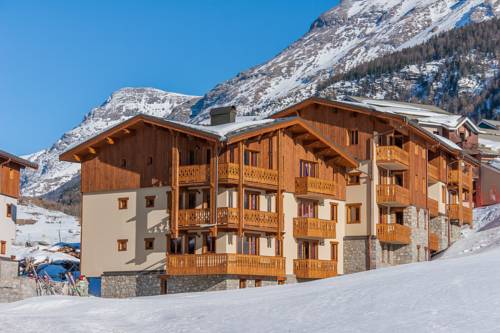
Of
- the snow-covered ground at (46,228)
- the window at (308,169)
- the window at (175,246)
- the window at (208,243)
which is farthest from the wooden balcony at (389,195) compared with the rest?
the snow-covered ground at (46,228)

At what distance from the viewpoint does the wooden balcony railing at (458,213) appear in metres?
72.7

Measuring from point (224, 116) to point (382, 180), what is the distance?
10061 millimetres

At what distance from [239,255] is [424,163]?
771 inches

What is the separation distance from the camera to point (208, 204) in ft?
177

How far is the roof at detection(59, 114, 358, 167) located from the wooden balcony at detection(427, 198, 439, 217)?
9.17 meters

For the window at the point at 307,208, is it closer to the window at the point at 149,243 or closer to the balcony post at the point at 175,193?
the balcony post at the point at 175,193

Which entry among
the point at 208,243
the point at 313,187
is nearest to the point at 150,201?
the point at 208,243

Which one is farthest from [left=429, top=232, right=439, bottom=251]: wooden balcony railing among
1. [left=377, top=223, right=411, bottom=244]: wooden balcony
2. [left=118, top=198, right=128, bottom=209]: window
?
[left=118, top=198, right=128, bottom=209]: window

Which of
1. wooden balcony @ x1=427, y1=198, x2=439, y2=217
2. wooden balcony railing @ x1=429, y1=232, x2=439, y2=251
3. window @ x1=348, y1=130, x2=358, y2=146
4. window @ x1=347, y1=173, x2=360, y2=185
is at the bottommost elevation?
wooden balcony railing @ x1=429, y1=232, x2=439, y2=251

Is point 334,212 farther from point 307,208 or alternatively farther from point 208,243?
point 208,243

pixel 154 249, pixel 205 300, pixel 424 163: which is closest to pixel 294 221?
pixel 154 249

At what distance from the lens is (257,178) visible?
Result: 178 feet

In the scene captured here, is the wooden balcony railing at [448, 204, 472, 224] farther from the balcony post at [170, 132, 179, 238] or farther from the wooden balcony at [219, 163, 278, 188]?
the balcony post at [170, 132, 179, 238]

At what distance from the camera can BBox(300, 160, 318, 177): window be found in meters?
58.8
